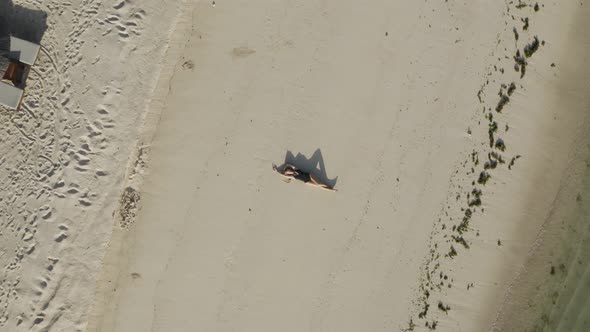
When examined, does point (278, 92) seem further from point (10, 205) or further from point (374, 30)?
point (10, 205)

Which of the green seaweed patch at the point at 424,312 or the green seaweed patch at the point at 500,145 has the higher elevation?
the green seaweed patch at the point at 500,145

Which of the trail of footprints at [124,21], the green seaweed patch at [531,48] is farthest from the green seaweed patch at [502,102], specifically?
the trail of footprints at [124,21]

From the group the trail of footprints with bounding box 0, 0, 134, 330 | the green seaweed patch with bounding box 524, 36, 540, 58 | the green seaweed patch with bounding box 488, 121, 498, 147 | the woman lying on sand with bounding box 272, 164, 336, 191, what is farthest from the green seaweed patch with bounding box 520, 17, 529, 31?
the trail of footprints with bounding box 0, 0, 134, 330

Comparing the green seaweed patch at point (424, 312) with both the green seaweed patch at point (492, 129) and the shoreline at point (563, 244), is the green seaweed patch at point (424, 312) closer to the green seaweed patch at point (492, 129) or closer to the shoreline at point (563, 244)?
the shoreline at point (563, 244)

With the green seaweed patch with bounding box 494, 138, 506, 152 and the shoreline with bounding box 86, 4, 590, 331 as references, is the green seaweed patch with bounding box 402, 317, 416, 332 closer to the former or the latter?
the shoreline with bounding box 86, 4, 590, 331

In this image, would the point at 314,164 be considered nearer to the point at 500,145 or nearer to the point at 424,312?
the point at 424,312

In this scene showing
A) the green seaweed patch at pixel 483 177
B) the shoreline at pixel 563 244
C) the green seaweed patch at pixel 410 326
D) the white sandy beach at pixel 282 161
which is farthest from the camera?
the shoreline at pixel 563 244

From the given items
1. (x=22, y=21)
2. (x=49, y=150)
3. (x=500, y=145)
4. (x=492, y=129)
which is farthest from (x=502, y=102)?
(x=22, y=21)
